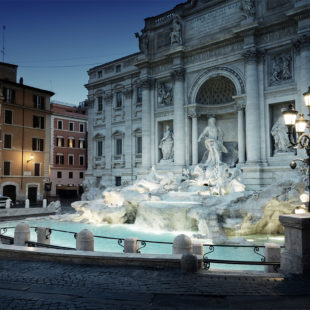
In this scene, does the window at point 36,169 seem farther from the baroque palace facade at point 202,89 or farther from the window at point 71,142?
the window at point 71,142

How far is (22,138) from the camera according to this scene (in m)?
34.9

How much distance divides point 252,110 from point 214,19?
8206mm

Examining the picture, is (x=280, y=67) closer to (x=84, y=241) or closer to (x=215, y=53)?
(x=215, y=53)

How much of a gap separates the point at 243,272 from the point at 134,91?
26005 mm

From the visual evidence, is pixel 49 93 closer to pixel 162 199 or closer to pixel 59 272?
pixel 162 199

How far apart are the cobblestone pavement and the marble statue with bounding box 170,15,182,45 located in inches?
881

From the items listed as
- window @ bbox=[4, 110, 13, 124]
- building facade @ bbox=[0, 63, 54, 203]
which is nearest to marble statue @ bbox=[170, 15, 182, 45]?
building facade @ bbox=[0, 63, 54, 203]

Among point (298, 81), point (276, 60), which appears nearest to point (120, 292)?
point (298, 81)

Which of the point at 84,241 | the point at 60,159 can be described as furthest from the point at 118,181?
the point at 84,241

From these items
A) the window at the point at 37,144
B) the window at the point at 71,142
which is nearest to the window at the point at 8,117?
the window at the point at 37,144

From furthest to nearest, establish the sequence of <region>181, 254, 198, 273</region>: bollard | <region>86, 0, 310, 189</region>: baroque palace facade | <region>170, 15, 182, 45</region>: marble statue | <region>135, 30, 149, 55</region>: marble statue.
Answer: <region>135, 30, 149, 55</region>: marble statue
<region>170, 15, 182, 45</region>: marble statue
<region>86, 0, 310, 189</region>: baroque palace facade
<region>181, 254, 198, 273</region>: bollard

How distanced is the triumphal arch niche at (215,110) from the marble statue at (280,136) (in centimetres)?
372

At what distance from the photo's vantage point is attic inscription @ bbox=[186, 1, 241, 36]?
2405 centimetres

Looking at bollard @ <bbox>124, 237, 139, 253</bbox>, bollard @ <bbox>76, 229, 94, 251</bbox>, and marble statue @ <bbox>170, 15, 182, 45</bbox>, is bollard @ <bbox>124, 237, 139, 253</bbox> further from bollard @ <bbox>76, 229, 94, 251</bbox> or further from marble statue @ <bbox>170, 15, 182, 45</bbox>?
marble statue @ <bbox>170, 15, 182, 45</bbox>
